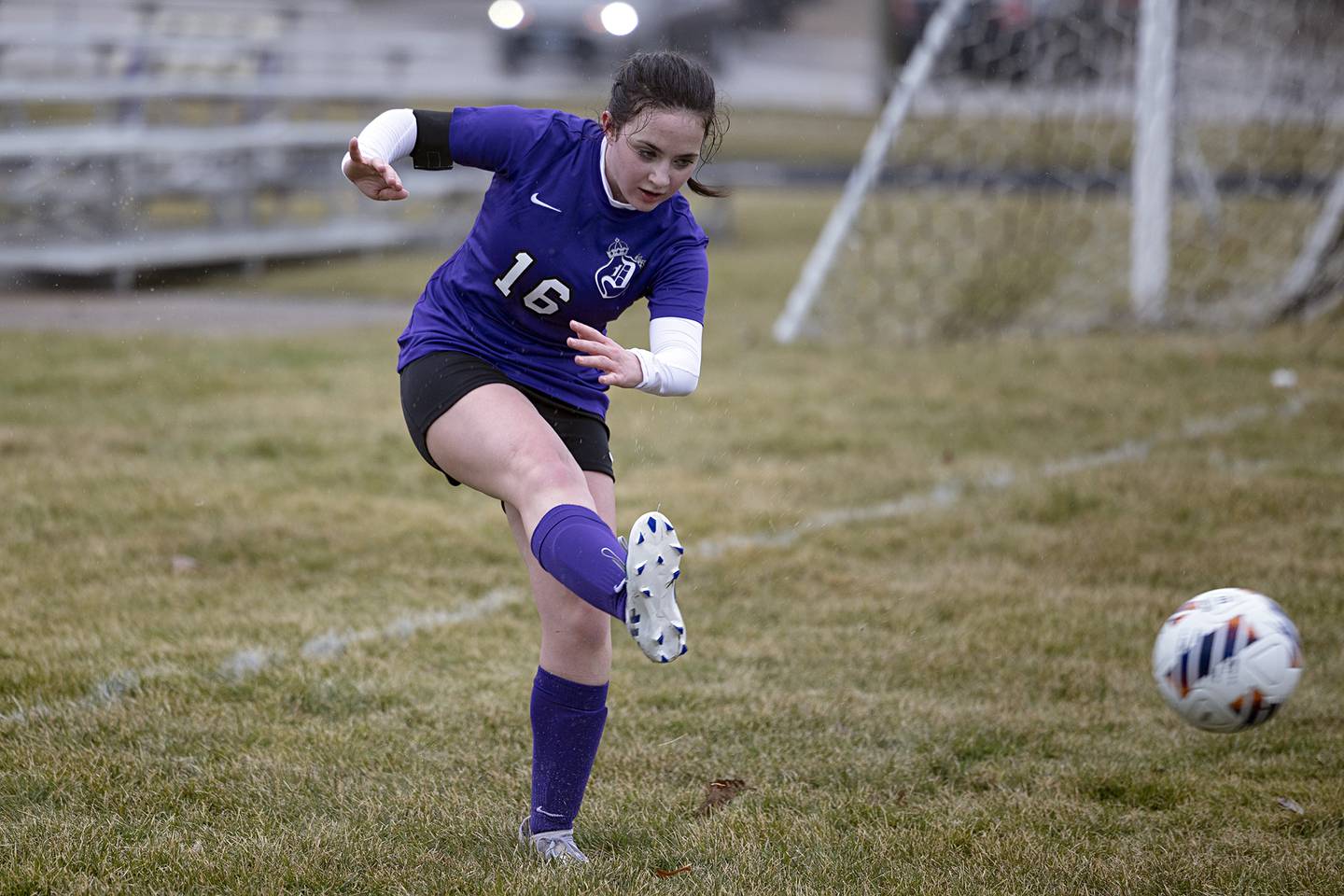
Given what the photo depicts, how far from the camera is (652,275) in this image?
3.17 meters

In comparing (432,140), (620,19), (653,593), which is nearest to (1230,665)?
(653,593)

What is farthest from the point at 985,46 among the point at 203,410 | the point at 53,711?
the point at 53,711

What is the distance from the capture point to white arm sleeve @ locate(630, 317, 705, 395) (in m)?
2.84

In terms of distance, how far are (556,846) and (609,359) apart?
3.48 ft

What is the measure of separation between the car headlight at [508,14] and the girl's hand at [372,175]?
63.6ft

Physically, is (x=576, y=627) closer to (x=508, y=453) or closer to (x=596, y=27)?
(x=508, y=453)

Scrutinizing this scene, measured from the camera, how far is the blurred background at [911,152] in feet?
32.4

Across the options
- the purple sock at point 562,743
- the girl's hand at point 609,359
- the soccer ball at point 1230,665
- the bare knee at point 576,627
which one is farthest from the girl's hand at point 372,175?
the soccer ball at point 1230,665

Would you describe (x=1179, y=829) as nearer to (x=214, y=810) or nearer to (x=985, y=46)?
(x=214, y=810)

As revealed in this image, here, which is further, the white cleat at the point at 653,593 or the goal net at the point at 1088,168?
the goal net at the point at 1088,168

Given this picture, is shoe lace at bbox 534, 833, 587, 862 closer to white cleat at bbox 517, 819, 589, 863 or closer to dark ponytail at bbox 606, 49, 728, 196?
white cleat at bbox 517, 819, 589, 863

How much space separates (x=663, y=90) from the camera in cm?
294

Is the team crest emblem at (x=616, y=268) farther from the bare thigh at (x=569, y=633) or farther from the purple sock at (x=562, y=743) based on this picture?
the purple sock at (x=562, y=743)

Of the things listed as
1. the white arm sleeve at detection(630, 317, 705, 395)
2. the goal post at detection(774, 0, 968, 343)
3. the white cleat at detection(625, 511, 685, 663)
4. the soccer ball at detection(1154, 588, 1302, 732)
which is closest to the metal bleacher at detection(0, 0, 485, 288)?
the goal post at detection(774, 0, 968, 343)
